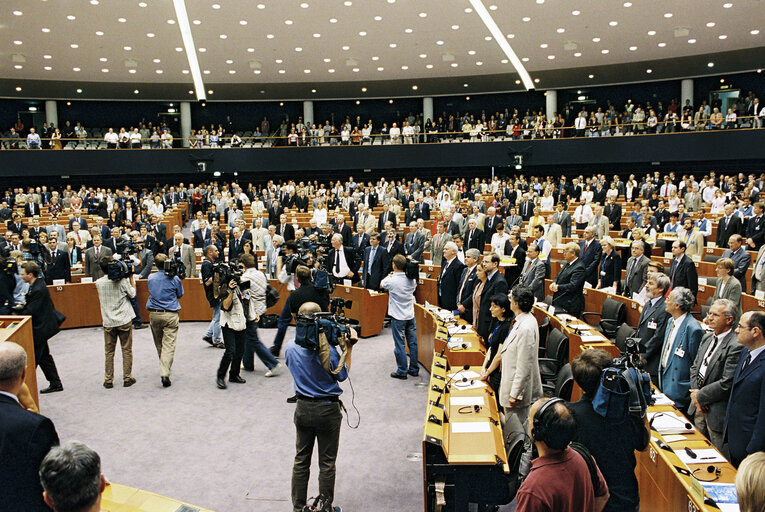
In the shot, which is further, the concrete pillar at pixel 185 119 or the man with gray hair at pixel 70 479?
the concrete pillar at pixel 185 119

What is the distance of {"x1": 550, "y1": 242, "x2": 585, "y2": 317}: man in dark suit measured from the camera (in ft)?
24.1

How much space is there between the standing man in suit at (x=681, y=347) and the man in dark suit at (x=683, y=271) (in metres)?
2.92

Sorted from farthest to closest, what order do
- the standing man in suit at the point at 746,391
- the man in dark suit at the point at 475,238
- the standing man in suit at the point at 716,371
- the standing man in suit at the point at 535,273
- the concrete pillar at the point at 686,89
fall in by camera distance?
the concrete pillar at the point at 686,89, the man in dark suit at the point at 475,238, the standing man in suit at the point at 535,273, the standing man in suit at the point at 716,371, the standing man in suit at the point at 746,391

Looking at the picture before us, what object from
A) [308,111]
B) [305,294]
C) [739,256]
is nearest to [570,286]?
[739,256]

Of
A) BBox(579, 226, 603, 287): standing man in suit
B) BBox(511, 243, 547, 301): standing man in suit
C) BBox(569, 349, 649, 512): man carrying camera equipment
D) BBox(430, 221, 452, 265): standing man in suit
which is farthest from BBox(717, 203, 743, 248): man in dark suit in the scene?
BBox(569, 349, 649, 512): man carrying camera equipment

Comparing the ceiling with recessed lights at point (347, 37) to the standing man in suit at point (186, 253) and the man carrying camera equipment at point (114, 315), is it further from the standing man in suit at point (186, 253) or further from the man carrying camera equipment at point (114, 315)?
the man carrying camera equipment at point (114, 315)

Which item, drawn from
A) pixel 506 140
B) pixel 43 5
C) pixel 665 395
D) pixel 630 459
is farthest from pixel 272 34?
pixel 630 459

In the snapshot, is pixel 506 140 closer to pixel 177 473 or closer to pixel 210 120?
pixel 210 120

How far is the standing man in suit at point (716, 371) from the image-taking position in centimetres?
391

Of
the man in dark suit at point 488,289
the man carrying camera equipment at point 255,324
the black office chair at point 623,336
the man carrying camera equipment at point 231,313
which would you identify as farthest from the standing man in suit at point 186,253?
the black office chair at point 623,336

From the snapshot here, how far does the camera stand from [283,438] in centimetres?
554

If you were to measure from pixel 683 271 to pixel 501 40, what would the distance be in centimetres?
1327

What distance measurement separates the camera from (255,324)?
23.3ft

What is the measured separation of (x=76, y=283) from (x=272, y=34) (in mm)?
10674
